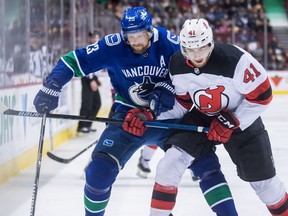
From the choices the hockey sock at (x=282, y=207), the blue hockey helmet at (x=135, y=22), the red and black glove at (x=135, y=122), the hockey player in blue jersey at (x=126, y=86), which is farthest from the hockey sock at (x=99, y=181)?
the hockey sock at (x=282, y=207)

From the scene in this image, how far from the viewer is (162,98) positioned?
9.23 feet

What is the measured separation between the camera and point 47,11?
582 centimetres

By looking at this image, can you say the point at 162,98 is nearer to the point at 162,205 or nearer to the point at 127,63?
the point at 127,63

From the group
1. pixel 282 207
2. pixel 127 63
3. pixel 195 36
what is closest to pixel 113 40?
pixel 127 63

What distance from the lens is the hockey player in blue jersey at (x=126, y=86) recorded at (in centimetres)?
271

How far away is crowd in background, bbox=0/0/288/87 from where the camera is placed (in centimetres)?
459

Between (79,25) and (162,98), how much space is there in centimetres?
549

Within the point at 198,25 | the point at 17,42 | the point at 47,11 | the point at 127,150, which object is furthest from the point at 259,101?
the point at 47,11

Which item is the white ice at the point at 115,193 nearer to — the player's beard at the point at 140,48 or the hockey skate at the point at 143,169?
the hockey skate at the point at 143,169

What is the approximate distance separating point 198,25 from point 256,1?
13849mm

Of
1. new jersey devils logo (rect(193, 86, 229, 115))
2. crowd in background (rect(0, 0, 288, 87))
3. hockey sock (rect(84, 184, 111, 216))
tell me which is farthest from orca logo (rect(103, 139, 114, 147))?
crowd in background (rect(0, 0, 288, 87))

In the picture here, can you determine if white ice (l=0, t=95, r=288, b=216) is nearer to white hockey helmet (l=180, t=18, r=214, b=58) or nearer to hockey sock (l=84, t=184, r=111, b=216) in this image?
hockey sock (l=84, t=184, r=111, b=216)

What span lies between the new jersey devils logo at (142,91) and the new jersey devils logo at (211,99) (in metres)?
0.31

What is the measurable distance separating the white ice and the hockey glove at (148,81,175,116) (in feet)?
2.25
